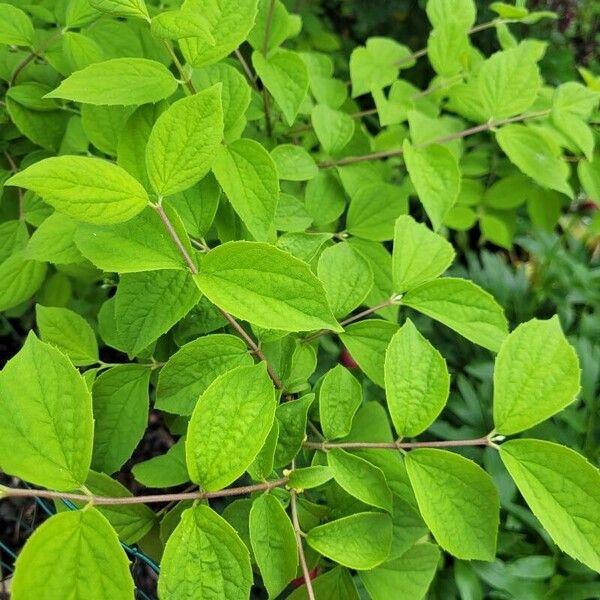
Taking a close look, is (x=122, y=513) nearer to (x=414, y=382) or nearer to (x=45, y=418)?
(x=45, y=418)

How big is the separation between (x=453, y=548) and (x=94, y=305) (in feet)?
2.52

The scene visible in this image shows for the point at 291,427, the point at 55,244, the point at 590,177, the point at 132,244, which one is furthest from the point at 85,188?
the point at 590,177

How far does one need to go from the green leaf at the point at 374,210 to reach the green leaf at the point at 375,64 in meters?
0.18

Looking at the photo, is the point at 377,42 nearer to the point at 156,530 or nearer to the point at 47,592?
the point at 156,530

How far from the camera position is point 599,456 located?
1.28m

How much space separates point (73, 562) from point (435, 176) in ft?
2.01

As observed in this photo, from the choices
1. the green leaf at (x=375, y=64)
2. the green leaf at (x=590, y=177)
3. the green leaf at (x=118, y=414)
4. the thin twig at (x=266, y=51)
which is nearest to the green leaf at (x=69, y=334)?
the green leaf at (x=118, y=414)

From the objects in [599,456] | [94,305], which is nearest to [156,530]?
[94,305]

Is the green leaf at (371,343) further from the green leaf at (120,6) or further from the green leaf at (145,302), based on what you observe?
the green leaf at (120,6)

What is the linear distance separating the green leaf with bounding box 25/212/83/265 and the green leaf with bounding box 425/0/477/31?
0.64m

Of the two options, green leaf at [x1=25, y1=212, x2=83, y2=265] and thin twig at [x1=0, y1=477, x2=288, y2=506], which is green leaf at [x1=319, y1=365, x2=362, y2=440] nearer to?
thin twig at [x1=0, y1=477, x2=288, y2=506]

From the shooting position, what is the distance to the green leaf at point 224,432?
0.49 meters

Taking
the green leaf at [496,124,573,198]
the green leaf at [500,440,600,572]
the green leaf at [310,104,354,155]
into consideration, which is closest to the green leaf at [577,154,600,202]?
the green leaf at [496,124,573,198]

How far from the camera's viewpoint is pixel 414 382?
1.94ft
